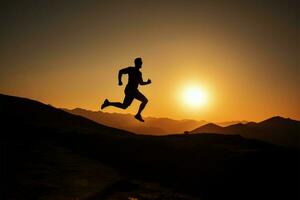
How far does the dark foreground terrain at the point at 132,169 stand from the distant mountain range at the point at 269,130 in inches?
3436

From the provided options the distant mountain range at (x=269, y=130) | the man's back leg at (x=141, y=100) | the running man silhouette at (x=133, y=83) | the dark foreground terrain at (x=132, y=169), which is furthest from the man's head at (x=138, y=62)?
the distant mountain range at (x=269, y=130)

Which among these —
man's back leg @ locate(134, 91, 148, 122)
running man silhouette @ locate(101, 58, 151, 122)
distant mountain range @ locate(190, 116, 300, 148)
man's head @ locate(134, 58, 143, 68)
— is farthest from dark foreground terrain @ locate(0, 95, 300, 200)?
distant mountain range @ locate(190, 116, 300, 148)

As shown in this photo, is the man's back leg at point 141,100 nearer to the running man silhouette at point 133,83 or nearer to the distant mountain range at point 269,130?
the running man silhouette at point 133,83

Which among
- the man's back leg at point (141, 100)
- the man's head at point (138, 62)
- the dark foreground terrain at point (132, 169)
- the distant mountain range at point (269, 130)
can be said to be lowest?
the dark foreground terrain at point (132, 169)

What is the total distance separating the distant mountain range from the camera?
98.0m

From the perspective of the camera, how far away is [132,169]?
859 cm

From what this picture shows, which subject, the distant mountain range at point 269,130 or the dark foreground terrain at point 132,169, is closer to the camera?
the dark foreground terrain at point 132,169

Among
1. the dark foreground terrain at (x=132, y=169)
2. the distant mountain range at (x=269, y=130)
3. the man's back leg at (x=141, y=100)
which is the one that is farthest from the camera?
the distant mountain range at (x=269, y=130)

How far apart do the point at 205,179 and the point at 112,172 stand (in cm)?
269

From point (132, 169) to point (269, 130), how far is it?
111961 millimetres

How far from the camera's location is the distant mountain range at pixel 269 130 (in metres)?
98.0

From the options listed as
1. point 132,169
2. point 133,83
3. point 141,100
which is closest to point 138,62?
point 133,83

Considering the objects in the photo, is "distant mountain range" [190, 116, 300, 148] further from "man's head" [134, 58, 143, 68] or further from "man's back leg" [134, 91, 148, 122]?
"man's head" [134, 58, 143, 68]

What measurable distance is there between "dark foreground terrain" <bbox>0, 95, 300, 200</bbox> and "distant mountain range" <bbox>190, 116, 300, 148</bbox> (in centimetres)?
8727
